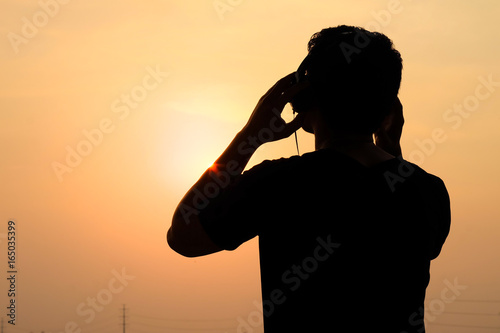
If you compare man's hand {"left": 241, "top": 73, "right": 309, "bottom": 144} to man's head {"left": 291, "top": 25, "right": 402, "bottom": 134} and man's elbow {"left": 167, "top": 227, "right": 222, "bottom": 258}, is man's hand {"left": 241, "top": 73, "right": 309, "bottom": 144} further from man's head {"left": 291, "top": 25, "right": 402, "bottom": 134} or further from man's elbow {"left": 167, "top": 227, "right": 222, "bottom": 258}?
man's elbow {"left": 167, "top": 227, "right": 222, "bottom": 258}

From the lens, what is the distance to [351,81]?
230 cm

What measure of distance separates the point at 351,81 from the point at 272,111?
318mm

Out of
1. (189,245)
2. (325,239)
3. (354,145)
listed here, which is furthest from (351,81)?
(189,245)

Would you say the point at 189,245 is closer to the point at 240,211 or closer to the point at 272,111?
the point at 240,211

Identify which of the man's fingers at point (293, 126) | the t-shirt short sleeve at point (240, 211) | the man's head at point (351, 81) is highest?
the man's head at point (351, 81)

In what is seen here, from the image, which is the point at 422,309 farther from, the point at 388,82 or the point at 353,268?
the point at 388,82

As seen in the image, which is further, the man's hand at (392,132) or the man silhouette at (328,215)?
the man's hand at (392,132)

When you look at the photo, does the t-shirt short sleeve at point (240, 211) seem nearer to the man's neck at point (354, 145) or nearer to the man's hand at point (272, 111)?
the man's hand at point (272, 111)

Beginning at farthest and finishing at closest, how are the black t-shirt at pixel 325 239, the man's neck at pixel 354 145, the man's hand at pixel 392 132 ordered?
1. the man's hand at pixel 392 132
2. the man's neck at pixel 354 145
3. the black t-shirt at pixel 325 239

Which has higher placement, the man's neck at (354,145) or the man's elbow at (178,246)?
the man's neck at (354,145)

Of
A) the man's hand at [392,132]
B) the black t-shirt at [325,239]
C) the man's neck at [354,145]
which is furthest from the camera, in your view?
the man's hand at [392,132]

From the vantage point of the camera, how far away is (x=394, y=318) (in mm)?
2203

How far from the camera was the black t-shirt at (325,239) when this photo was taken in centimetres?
215

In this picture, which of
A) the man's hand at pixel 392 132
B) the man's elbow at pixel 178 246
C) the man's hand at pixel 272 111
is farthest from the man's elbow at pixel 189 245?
the man's hand at pixel 392 132
